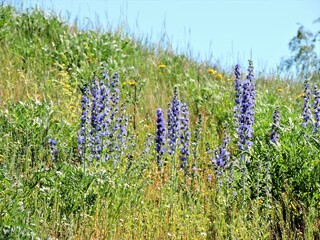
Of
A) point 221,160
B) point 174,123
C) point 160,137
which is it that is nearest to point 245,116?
point 221,160

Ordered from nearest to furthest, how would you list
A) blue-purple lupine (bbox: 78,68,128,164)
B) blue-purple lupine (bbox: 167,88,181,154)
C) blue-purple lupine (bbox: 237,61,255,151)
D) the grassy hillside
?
the grassy hillside < blue-purple lupine (bbox: 78,68,128,164) < blue-purple lupine (bbox: 237,61,255,151) < blue-purple lupine (bbox: 167,88,181,154)

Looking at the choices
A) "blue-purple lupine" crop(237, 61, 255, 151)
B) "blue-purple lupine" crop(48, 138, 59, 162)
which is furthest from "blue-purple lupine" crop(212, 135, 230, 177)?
"blue-purple lupine" crop(48, 138, 59, 162)

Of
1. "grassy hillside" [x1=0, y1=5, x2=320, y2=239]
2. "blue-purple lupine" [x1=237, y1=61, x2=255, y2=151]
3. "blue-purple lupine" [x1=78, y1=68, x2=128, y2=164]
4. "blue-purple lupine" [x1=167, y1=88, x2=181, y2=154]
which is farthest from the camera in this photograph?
"blue-purple lupine" [x1=167, y1=88, x2=181, y2=154]

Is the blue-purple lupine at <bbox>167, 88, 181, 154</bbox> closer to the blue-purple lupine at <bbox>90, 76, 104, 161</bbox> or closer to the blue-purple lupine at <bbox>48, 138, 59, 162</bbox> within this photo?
the blue-purple lupine at <bbox>90, 76, 104, 161</bbox>

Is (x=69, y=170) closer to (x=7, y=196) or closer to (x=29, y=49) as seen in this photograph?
(x=7, y=196)

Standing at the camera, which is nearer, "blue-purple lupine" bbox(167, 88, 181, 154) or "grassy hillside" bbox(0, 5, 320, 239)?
"grassy hillside" bbox(0, 5, 320, 239)

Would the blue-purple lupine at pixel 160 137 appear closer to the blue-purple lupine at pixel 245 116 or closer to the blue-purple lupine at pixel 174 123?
the blue-purple lupine at pixel 174 123

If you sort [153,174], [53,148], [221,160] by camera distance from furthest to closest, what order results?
1. [153,174]
2. [53,148]
3. [221,160]

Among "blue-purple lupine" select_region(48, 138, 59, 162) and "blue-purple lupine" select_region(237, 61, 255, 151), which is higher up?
"blue-purple lupine" select_region(237, 61, 255, 151)

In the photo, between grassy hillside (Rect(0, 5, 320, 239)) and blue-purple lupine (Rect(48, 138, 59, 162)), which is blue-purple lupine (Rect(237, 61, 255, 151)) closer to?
grassy hillside (Rect(0, 5, 320, 239))

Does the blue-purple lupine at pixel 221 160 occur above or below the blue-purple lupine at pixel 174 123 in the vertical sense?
below

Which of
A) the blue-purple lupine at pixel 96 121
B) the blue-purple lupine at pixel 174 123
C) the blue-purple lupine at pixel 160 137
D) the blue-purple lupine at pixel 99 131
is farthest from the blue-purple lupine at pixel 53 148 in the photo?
the blue-purple lupine at pixel 174 123

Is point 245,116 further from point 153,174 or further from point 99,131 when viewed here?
point 99,131

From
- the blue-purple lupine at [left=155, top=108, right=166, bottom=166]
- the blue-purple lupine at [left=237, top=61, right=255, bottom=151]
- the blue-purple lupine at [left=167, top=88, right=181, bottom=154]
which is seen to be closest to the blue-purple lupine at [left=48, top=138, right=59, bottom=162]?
the blue-purple lupine at [left=155, top=108, right=166, bottom=166]
